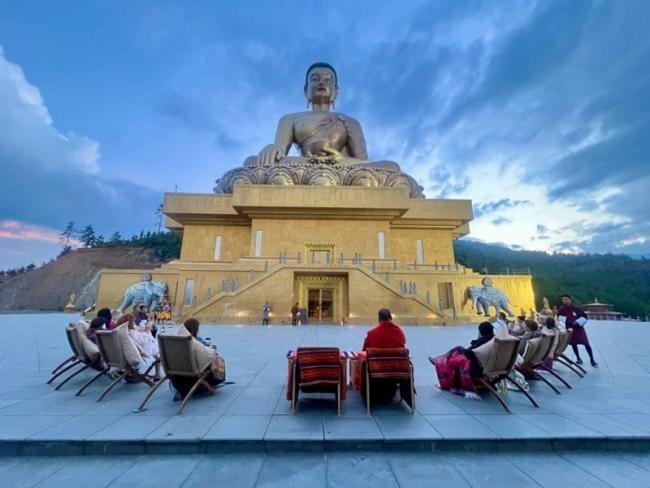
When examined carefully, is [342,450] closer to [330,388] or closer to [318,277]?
[330,388]

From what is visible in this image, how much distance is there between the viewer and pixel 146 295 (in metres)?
13.7

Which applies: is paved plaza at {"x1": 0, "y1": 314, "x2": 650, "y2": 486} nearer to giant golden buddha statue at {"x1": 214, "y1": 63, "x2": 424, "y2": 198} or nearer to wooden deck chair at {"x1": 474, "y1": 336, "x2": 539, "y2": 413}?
wooden deck chair at {"x1": 474, "y1": 336, "x2": 539, "y2": 413}

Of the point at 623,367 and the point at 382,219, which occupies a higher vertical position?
the point at 382,219

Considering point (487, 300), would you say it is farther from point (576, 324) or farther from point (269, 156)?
point (269, 156)

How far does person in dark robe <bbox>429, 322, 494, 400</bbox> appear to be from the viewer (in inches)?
136

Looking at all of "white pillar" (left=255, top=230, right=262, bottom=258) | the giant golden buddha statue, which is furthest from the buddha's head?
"white pillar" (left=255, top=230, right=262, bottom=258)

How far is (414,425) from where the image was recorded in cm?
266

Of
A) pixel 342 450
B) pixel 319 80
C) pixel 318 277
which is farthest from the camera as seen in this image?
pixel 319 80

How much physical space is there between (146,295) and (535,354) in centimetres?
1475

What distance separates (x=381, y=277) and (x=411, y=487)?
41.5 ft

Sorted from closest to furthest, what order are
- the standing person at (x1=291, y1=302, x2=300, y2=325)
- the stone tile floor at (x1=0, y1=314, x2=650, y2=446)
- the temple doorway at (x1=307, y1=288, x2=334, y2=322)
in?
the stone tile floor at (x1=0, y1=314, x2=650, y2=446) < the standing person at (x1=291, y1=302, x2=300, y2=325) < the temple doorway at (x1=307, y1=288, x2=334, y2=322)

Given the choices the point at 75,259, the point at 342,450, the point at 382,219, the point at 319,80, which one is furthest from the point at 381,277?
the point at 75,259

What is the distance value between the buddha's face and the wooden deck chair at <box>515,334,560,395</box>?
2345 cm

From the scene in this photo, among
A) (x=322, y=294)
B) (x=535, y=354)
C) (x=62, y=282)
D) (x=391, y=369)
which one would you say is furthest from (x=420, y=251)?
(x=62, y=282)
